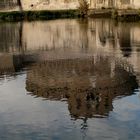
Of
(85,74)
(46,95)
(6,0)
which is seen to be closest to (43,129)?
(46,95)

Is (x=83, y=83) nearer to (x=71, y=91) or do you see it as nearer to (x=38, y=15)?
(x=71, y=91)

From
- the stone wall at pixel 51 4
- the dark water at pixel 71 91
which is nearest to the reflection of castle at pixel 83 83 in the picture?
the dark water at pixel 71 91

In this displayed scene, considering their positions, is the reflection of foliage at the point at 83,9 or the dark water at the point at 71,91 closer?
the dark water at the point at 71,91

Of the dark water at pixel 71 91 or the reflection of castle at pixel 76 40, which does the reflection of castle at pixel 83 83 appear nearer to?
the dark water at pixel 71 91

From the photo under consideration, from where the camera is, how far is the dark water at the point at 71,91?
1265cm

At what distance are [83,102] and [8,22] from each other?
4030cm

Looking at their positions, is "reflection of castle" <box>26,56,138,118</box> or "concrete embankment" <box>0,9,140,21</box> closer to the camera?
"reflection of castle" <box>26,56,138,118</box>

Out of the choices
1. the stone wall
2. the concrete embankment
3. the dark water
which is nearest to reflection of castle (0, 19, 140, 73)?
the dark water

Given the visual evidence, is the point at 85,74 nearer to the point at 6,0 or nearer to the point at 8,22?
the point at 8,22

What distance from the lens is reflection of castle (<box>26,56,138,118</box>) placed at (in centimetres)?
1502

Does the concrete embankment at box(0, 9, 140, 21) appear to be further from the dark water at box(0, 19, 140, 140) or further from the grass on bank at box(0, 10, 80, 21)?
the dark water at box(0, 19, 140, 140)

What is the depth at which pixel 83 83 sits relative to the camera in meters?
18.2

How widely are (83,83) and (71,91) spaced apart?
4.03 feet

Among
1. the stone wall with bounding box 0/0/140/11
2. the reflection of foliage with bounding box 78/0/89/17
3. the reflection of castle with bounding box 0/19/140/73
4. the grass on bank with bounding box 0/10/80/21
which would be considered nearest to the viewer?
A: the reflection of castle with bounding box 0/19/140/73
